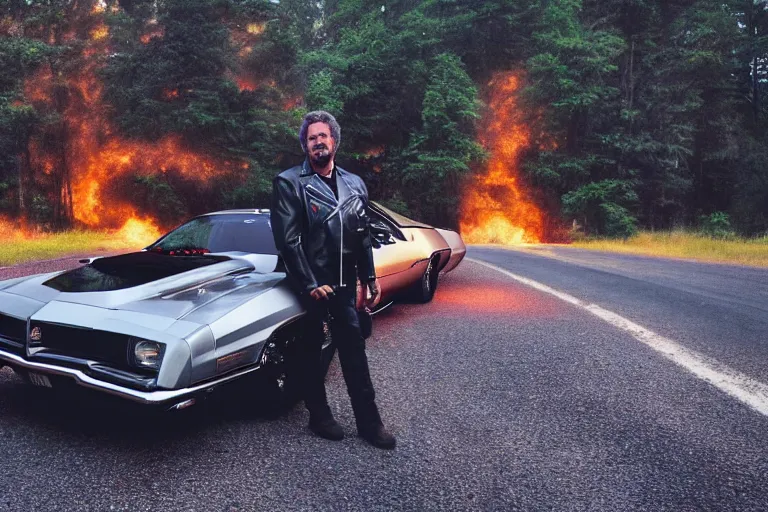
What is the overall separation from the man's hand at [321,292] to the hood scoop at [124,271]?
3.30ft

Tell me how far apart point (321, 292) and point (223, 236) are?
5.99ft

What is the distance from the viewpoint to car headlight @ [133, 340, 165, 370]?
277cm

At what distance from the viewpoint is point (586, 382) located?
408 cm

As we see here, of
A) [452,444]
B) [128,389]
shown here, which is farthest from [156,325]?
[452,444]

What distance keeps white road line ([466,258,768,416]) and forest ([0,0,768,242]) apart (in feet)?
68.5

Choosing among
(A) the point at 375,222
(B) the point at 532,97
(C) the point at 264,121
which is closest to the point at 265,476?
(A) the point at 375,222

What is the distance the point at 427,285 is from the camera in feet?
23.3

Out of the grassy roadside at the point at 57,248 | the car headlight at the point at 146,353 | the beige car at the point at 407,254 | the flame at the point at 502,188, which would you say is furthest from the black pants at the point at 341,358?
the flame at the point at 502,188

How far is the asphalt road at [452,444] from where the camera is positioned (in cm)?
247

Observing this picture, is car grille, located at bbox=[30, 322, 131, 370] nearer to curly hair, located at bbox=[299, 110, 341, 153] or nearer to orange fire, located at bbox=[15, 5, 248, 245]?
curly hair, located at bbox=[299, 110, 341, 153]

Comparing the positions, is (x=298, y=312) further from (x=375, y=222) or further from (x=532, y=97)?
(x=532, y=97)

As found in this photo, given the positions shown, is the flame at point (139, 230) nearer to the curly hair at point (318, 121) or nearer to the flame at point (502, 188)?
the flame at point (502, 188)

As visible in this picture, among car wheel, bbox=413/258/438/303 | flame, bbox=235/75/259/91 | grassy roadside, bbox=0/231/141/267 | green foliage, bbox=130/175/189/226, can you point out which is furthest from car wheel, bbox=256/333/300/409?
flame, bbox=235/75/259/91

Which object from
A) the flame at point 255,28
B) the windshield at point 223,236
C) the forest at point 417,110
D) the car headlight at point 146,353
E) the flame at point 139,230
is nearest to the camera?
the car headlight at point 146,353
